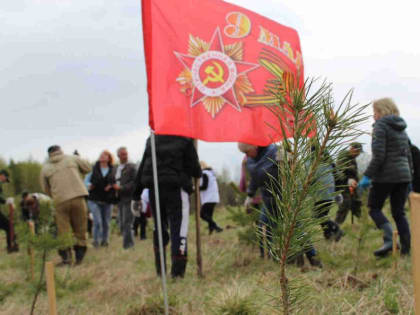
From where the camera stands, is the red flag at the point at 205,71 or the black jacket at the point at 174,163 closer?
the red flag at the point at 205,71

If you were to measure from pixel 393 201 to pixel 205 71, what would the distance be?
2.40 metres

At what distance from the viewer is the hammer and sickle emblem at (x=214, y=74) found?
354cm

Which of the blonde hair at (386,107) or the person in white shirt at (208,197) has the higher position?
the blonde hair at (386,107)

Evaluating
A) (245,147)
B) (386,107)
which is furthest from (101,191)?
(386,107)

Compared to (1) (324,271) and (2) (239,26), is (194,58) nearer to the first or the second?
(2) (239,26)

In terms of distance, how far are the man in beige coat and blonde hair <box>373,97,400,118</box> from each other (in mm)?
3806

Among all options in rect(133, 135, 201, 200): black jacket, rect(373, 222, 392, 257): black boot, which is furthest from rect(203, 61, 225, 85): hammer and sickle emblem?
rect(373, 222, 392, 257): black boot

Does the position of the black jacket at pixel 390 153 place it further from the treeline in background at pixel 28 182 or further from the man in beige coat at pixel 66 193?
the treeline in background at pixel 28 182

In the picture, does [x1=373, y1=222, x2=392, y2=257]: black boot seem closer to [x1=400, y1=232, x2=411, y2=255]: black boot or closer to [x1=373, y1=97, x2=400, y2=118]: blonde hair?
[x1=400, y1=232, x2=411, y2=255]: black boot

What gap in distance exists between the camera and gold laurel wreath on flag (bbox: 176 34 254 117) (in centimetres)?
343

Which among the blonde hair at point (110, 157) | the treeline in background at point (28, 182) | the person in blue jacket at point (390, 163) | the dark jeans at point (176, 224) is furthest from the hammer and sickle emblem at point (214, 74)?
the treeline in background at point (28, 182)

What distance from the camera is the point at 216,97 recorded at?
355 centimetres

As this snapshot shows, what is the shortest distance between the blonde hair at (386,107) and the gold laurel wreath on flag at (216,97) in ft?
4.56

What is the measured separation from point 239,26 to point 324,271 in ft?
7.50
